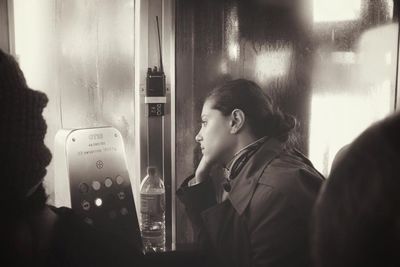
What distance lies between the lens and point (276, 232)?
1168mm

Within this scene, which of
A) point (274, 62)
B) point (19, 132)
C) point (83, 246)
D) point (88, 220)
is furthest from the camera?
point (274, 62)

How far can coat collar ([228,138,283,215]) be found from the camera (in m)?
1.23

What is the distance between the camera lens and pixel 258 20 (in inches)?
48.7

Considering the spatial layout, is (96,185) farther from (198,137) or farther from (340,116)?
(340,116)

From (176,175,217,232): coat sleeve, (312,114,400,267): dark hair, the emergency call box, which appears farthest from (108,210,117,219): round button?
(312,114,400,267): dark hair

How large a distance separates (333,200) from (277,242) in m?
0.60

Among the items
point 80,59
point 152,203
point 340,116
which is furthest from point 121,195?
point 340,116

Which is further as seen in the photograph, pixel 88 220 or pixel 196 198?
pixel 196 198

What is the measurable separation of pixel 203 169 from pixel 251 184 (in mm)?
155

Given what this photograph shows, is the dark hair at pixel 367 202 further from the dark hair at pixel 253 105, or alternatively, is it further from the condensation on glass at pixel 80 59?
the condensation on glass at pixel 80 59

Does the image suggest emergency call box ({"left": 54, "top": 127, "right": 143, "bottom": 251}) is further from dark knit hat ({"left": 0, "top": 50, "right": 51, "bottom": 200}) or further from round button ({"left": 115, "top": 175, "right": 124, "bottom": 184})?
dark knit hat ({"left": 0, "top": 50, "right": 51, "bottom": 200})

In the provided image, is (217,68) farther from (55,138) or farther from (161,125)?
(55,138)

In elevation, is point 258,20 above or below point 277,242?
above

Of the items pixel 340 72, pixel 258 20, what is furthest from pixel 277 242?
pixel 258 20
